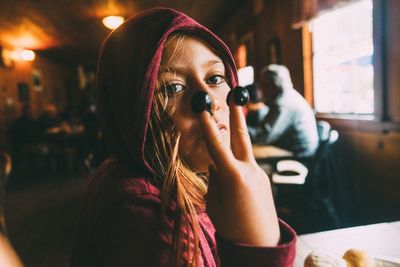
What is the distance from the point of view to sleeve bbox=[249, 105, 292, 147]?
8.92ft

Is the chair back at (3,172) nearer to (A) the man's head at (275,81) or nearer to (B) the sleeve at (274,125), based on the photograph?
(B) the sleeve at (274,125)

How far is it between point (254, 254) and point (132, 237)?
0.58ft

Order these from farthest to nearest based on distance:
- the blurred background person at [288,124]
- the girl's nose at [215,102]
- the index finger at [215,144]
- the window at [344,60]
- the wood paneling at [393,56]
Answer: the window at [344,60] < the blurred background person at [288,124] < the wood paneling at [393,56] < the girl's nose at [215,102] < the index finger at [215,144]

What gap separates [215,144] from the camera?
400 mm

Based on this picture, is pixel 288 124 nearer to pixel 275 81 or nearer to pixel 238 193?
pixel 275 81

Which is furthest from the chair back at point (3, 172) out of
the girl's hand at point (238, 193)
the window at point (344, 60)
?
the window at point (344, 60)

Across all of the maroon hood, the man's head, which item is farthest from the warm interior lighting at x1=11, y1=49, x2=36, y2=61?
the maroon hood

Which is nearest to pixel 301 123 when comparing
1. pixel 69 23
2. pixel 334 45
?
pixel 334 45

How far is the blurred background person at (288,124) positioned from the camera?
2.67 metres

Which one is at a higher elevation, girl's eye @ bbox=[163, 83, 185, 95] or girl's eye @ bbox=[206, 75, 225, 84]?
girl's eye @ bbox=[206, 75, 225, 84]

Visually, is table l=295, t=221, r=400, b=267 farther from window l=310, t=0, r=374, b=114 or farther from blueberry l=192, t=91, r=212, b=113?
window l=310, t=0, r=374, b=114

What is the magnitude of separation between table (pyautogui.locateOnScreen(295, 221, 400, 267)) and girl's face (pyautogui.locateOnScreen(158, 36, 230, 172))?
41 cm

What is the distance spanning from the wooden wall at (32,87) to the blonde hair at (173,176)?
879cm

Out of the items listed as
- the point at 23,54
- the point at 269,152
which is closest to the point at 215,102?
the point at 269,152
